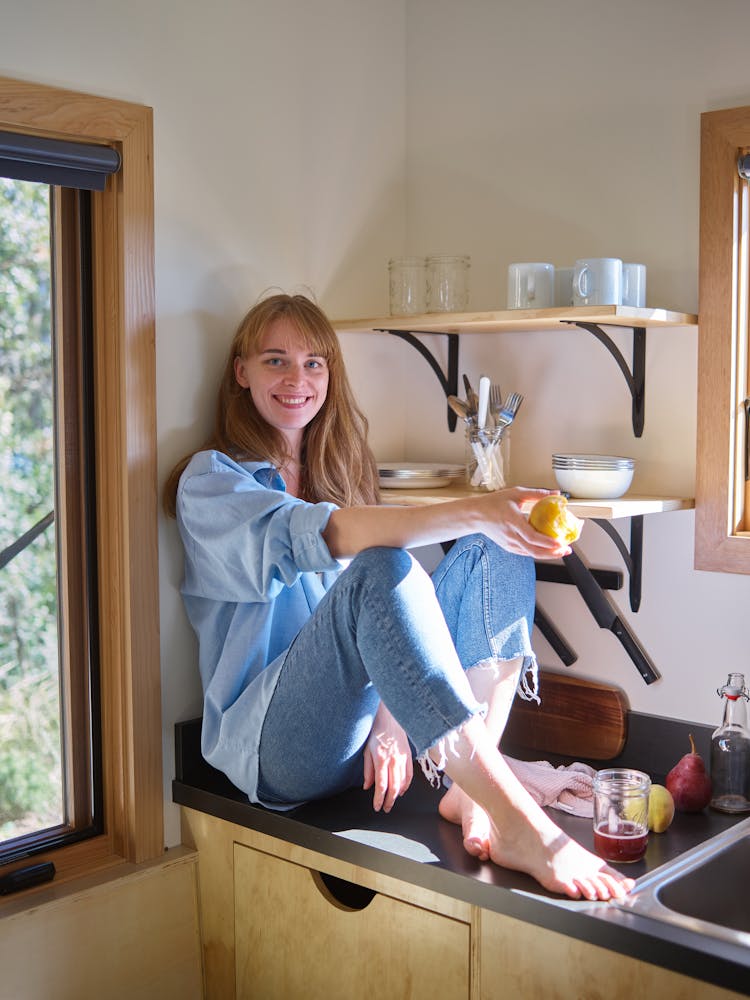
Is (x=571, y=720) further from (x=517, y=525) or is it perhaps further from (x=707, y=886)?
(x=517, y=525)

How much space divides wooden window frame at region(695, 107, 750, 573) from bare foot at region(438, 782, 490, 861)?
2.12 ft

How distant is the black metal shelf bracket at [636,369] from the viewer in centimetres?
217

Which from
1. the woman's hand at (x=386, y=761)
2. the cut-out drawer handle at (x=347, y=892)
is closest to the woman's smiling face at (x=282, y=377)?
the woman's hand at (x=386, y=761)

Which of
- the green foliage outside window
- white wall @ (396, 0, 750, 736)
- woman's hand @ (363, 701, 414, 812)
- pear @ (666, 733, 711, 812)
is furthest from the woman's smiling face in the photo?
Result: pear @ (666, 733, 711, 812)

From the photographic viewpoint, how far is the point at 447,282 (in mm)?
2301

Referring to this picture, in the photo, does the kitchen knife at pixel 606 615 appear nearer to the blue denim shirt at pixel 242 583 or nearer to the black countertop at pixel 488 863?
the black countertop at pixel 488 863

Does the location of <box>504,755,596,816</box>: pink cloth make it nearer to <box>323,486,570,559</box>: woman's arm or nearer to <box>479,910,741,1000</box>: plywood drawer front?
<box>479,910,741,1000</box>: plywood drawer front

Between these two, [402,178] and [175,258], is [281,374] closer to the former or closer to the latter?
[175,258]

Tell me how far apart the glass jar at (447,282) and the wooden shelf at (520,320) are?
0.05m

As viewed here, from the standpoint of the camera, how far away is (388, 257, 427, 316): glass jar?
2320 mm

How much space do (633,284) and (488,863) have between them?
3.51 ft

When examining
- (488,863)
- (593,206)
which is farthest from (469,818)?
(593,206)

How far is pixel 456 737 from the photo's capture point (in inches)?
67.6

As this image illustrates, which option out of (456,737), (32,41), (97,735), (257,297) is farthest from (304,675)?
(32,41)
